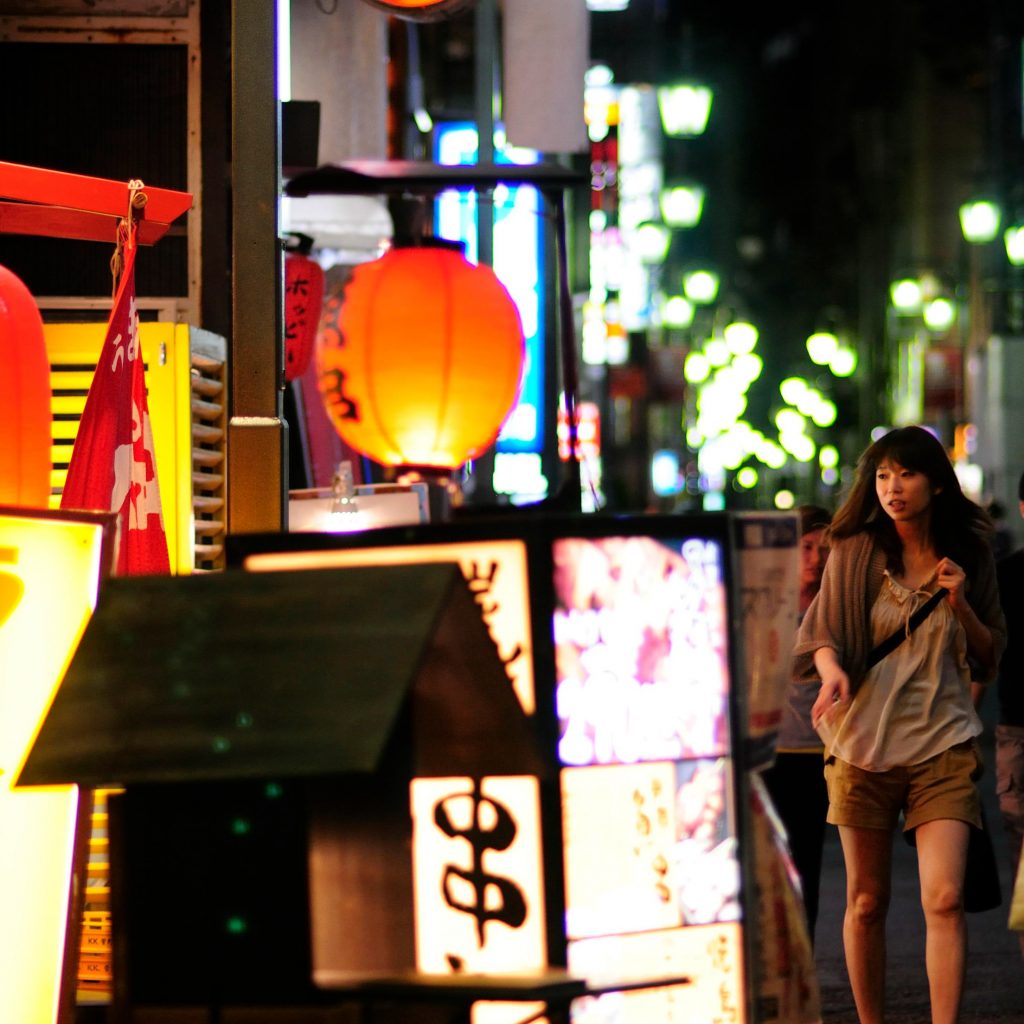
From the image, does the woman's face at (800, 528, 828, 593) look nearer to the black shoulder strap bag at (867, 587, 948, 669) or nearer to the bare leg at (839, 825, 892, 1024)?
the black shoulder strap bag at (867, 587, 948, 669)

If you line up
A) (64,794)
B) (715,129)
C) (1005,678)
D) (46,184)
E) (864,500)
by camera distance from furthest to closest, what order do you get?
(715,129) < (1005,678) < (864,500) < (46,184) < (64,794)

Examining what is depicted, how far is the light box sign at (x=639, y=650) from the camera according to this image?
4742 mm

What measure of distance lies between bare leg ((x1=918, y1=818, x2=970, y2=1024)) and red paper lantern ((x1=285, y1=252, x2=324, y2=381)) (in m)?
5.87

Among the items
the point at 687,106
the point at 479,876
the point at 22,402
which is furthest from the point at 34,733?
the point at 687,106

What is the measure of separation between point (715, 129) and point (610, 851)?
293ft

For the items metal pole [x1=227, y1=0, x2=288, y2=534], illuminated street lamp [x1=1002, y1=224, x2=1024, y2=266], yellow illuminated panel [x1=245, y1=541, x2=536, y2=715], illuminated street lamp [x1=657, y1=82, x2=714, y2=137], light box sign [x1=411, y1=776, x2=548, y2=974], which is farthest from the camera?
illuminated street lamp [x1=657, y1=82, x2=714, y2=137]

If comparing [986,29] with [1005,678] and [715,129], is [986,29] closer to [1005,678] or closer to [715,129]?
[1005,678]

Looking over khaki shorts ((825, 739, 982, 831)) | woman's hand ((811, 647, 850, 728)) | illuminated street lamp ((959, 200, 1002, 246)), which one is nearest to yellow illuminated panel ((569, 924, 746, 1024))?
woman's hand ((811, 647, 850, 728))

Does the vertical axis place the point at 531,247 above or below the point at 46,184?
above

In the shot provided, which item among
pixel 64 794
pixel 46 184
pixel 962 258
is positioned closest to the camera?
pixel 64 794

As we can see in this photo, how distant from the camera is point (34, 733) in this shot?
447 centimetres

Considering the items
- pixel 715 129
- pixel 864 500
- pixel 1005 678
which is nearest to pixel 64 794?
pixel 864 500

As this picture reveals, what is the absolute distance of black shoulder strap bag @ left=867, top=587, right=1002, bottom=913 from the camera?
7020mm

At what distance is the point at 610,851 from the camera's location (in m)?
4.78
